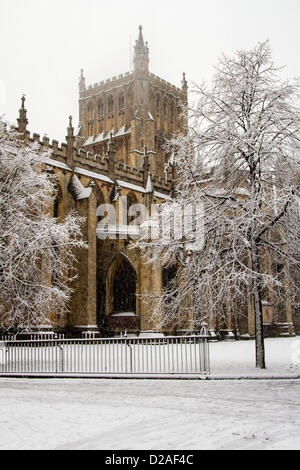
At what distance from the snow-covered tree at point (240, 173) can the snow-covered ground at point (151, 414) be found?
10.5 feet

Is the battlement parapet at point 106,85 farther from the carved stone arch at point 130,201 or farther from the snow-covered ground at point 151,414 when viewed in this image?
the snow-covered ground at point 151,414

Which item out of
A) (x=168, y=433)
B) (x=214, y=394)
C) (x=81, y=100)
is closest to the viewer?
(x=168, y=433)

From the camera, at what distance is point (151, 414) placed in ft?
25.1

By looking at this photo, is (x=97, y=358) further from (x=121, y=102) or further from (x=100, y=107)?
(x=100, y=107)

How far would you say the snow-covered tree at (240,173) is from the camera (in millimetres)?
13852

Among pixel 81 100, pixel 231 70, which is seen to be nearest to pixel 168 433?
pixel 231 70

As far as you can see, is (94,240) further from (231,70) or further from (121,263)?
(231,70)

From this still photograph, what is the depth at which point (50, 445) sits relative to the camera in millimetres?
5645

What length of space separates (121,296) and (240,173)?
1795 centimetres

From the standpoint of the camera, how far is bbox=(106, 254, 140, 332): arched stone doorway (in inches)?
1212

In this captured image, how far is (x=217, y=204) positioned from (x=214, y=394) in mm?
6181

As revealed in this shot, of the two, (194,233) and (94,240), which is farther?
(94,240)

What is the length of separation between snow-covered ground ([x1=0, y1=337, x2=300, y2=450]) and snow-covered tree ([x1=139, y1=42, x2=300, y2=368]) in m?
3.19

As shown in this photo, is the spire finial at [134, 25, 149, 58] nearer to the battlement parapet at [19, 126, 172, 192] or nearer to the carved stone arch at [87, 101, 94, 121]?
the carved stone arch at [87, 101, 94, 121]
